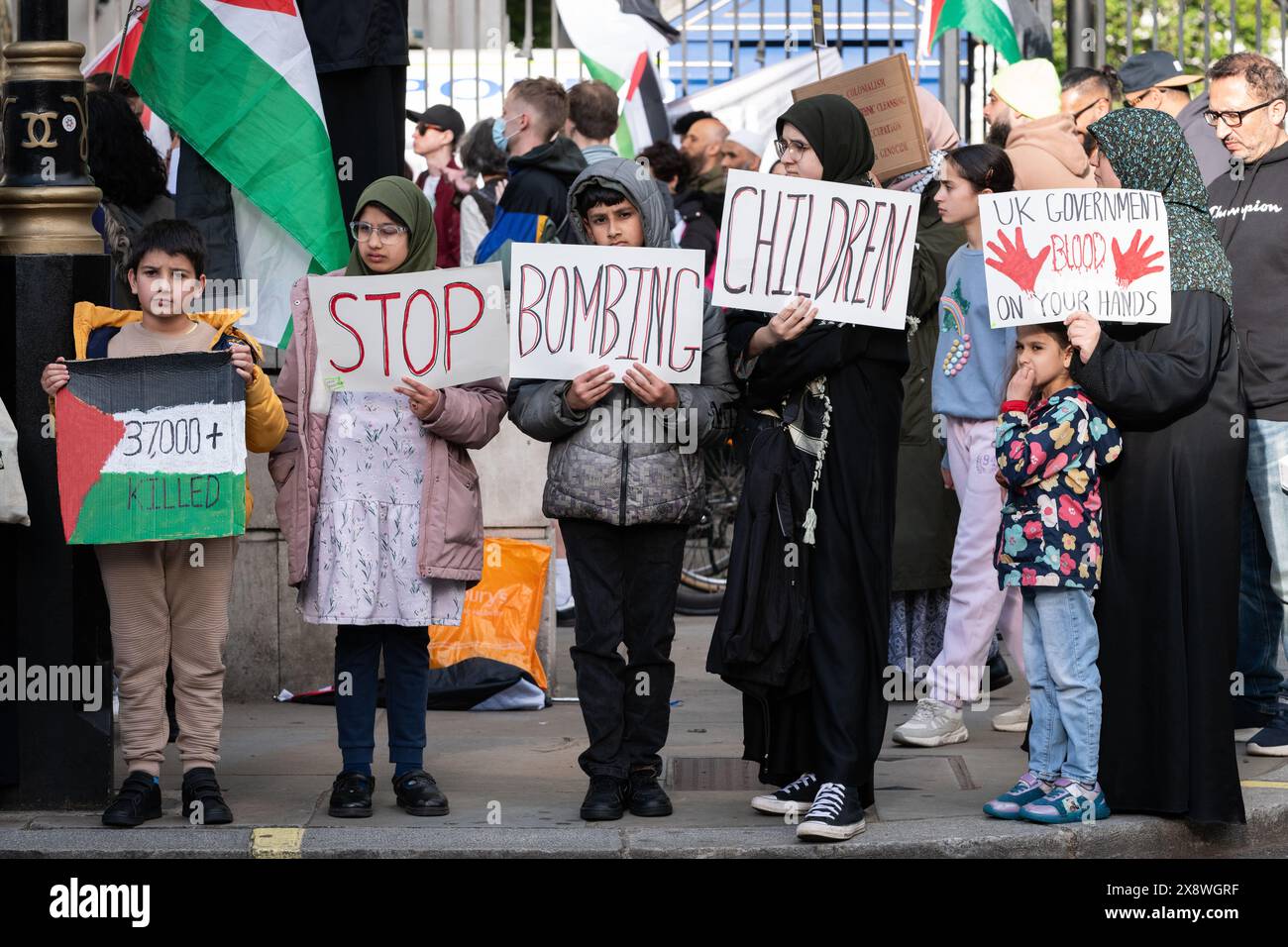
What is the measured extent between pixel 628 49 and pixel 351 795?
6.79 m

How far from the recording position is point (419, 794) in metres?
6.11

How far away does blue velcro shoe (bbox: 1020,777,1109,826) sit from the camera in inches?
233

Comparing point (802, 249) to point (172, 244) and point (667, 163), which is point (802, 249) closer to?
point (172, 244)

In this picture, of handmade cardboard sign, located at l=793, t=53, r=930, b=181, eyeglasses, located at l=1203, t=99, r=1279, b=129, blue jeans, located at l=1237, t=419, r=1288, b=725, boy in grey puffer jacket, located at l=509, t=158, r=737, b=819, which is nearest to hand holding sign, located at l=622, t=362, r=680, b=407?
boy in grey puffer jacket, located at l=509, t=158, r=737, b=819

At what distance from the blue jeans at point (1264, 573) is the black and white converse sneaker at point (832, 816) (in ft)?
7.07

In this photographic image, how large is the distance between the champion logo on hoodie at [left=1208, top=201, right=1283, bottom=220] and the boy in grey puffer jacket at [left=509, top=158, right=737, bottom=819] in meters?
2.30

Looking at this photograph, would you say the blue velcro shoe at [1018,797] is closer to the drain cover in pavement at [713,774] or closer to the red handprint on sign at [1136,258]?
the drain cover in pavement at [713,774]

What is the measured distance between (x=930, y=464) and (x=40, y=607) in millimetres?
3644

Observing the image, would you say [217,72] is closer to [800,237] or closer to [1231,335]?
[800,237]

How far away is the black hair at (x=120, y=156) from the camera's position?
23.7 feet

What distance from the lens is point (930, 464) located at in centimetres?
800

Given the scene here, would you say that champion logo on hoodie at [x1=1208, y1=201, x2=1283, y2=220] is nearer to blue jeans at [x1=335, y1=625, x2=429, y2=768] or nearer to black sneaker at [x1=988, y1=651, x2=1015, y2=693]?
black sneaker at [x1=988, y1=651, x2=1015, y2=693]

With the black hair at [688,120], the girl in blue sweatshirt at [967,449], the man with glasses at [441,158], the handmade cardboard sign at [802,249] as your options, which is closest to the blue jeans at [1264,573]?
the girl in blue sweatshirt at [967,449]
